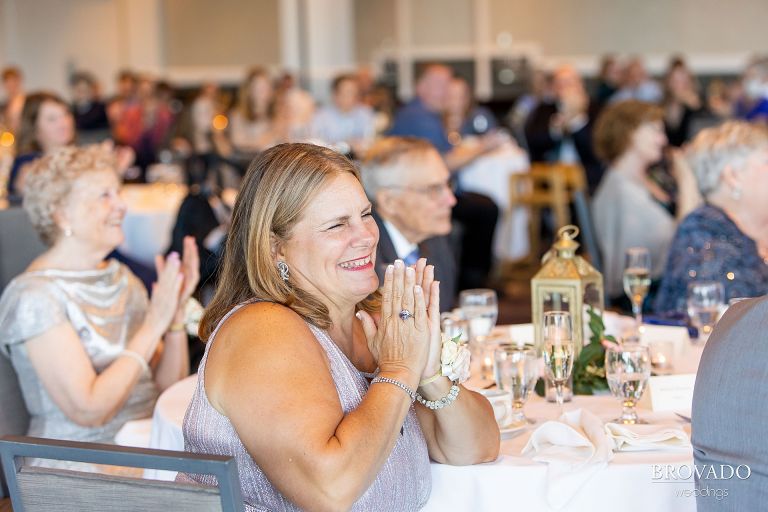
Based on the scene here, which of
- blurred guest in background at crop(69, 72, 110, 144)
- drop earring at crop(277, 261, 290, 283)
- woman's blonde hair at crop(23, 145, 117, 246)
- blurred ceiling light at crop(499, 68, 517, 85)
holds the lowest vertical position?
drop earring at crop(277, 261, 290, 283)

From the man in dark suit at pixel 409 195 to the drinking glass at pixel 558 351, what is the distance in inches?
43.8

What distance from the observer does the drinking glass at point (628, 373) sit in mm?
2094

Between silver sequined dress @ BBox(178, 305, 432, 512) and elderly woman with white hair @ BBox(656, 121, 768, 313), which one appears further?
elderly woman with white hair @ BBox(656, 121, 768, 313)

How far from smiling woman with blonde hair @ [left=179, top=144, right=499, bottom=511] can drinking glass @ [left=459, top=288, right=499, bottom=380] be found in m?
0.68

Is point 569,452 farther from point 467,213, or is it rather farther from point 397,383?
point 467,213

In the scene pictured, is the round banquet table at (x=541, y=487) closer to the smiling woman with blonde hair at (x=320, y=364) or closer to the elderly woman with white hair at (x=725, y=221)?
the smiling woman with blonde hair at (x=320, y=364)

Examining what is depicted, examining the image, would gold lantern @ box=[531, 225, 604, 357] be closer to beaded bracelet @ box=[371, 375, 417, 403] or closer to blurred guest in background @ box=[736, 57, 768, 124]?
beaded bracelet @ box=[371, 375, 417, 403]

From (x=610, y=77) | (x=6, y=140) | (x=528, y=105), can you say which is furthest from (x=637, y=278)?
(x=610, y=77)

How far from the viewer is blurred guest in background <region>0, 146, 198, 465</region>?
2656mm

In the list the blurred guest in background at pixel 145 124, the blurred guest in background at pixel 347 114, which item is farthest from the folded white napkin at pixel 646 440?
the blurred guest in background at pixel 145 124

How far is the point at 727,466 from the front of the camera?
158cm

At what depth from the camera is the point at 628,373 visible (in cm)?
211

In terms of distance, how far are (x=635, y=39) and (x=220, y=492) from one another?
→ 13.2m
